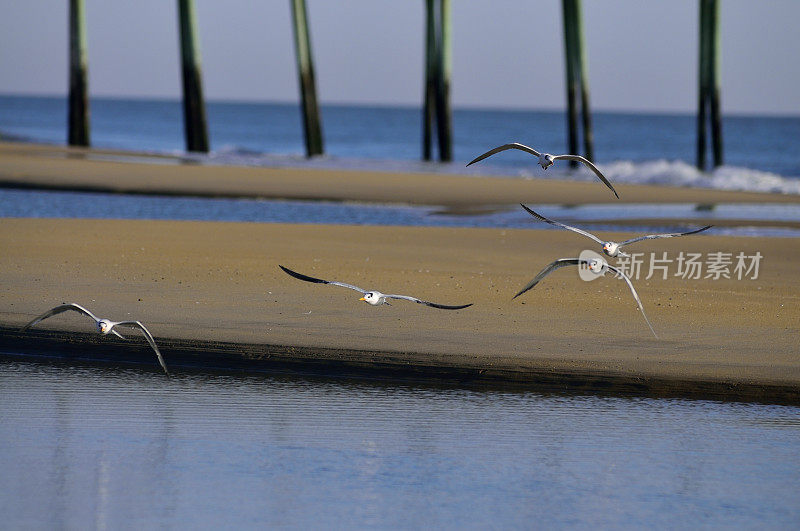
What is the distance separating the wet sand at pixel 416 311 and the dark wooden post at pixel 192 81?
21996 mm

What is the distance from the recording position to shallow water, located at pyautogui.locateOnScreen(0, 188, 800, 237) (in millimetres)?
19531

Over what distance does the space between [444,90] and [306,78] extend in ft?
14.6

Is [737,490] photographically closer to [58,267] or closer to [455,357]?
[455,357]

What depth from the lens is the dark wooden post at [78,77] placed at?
37906 millimetres

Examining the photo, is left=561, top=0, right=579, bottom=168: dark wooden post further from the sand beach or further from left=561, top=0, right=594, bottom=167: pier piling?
the sand beach

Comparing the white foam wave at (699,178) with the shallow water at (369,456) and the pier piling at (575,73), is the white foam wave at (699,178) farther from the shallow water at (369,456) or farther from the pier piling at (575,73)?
the shallow water at (369,456)

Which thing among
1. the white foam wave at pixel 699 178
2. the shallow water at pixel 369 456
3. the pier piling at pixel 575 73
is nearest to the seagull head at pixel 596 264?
the shallow water at pixel 369 456

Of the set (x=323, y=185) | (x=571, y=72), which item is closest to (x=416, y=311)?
(x=323, y=185)

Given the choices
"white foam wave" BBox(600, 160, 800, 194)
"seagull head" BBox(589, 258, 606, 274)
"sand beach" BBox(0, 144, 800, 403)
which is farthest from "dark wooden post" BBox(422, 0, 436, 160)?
"seagull head" BBox(589, 258, 606, 274)

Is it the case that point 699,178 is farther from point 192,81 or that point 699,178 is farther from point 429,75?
point 192,81

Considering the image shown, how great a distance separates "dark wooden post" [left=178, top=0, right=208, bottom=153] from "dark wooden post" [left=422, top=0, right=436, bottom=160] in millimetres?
7249

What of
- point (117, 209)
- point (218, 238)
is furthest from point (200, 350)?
point (117, 209)

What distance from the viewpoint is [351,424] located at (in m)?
8.41

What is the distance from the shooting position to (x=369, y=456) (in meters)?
7.82
